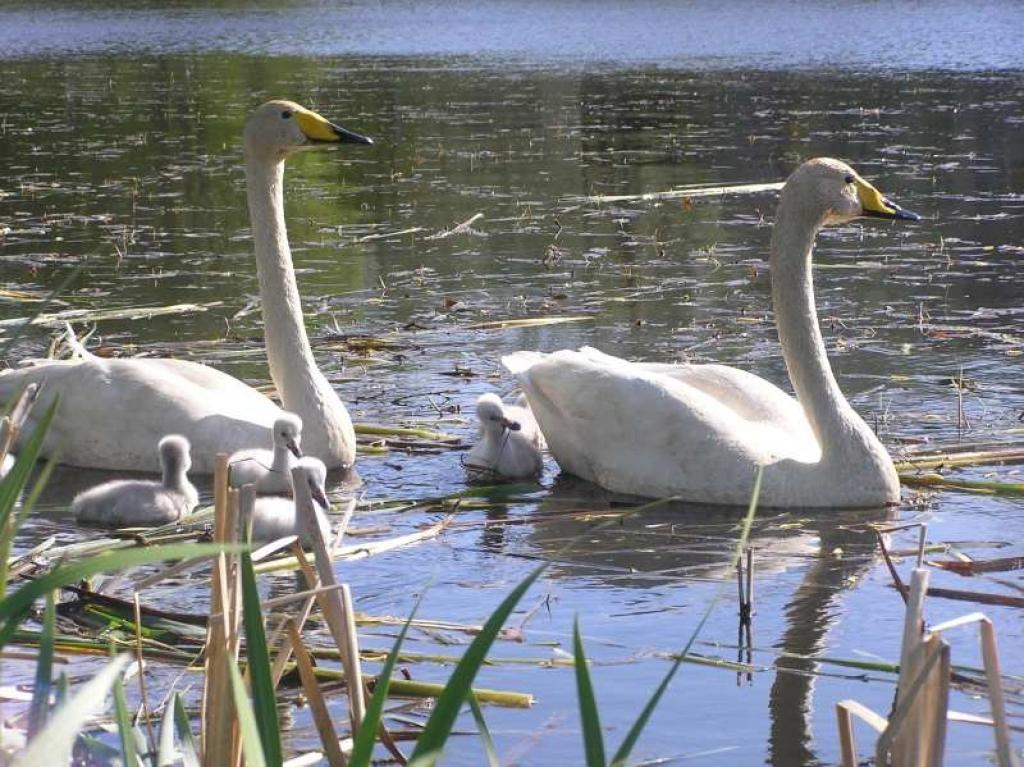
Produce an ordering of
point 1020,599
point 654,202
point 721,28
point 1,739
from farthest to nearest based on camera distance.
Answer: point 721,28 < point 654,202 < point 1020,599 < point 1,739

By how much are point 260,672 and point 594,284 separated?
910cm

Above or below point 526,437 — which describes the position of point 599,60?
above

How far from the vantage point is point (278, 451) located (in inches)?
283

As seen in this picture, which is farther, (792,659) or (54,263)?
(54,263)

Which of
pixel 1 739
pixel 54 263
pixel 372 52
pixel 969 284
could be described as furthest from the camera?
pixel 372 52

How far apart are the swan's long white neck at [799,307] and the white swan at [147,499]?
8.03 ft

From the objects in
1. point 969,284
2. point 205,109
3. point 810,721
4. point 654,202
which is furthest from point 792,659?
point 205,109

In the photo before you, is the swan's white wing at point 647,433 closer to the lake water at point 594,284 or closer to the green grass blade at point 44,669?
the lake water at point 594,284

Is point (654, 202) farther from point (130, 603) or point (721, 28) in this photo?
point (721, 28)

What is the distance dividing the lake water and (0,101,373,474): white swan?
0.88 feet

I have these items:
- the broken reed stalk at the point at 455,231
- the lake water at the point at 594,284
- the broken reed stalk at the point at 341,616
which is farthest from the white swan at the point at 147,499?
the broken reed stalk at the point at 455,231

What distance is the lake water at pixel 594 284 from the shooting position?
5.53 metres

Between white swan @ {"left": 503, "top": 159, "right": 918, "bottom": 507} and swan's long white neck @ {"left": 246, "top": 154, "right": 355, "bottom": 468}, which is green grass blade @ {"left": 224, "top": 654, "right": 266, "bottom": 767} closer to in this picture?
white swan @ {"left": 503, "top": 159, "right": 918, "bottom": 507}

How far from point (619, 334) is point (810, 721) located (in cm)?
550
